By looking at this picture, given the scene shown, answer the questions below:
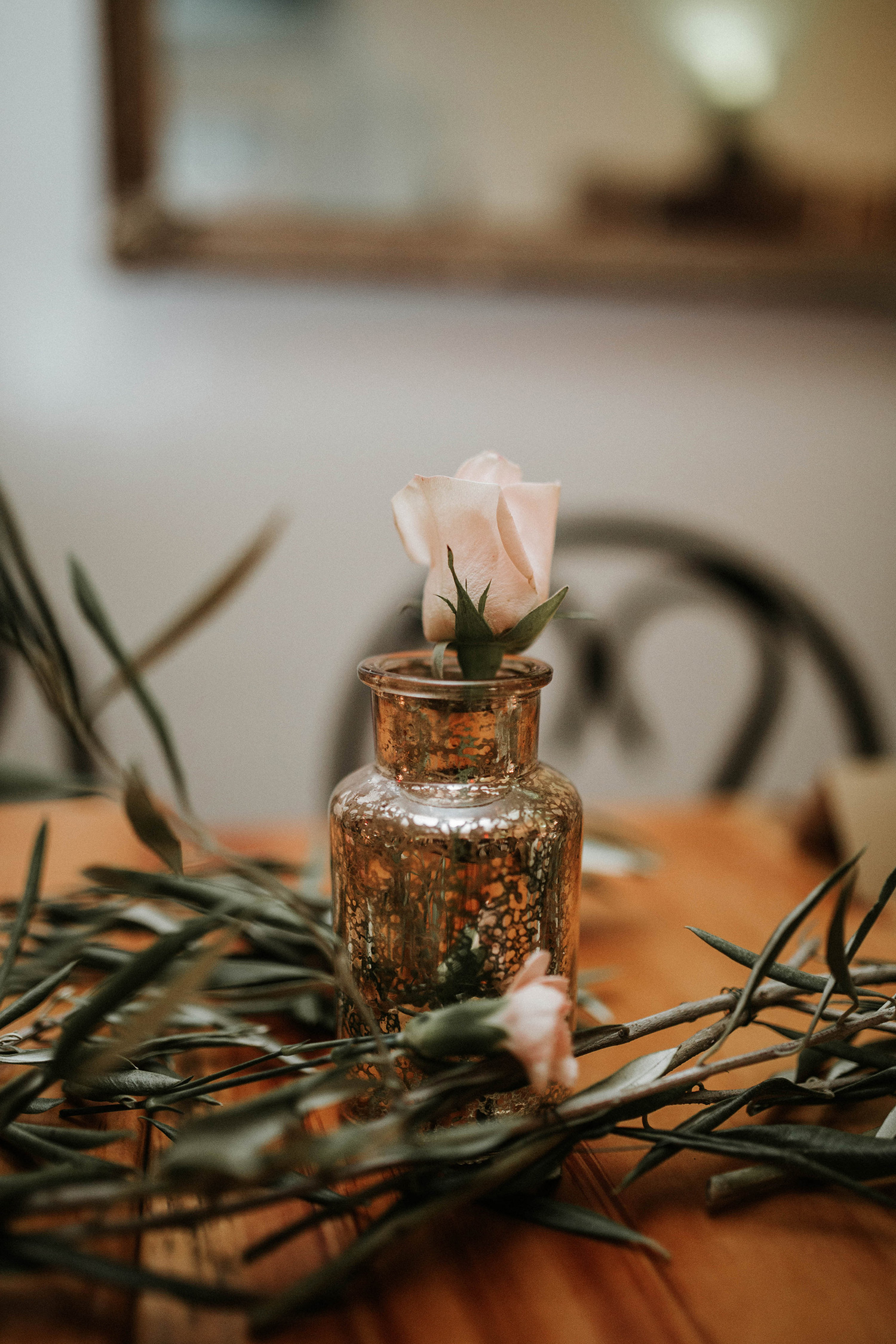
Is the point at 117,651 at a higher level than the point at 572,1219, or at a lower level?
higher

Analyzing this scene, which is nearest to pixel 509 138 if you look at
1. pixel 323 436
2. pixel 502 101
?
pixel 502 101

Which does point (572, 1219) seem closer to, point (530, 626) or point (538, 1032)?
point (538, 1032)

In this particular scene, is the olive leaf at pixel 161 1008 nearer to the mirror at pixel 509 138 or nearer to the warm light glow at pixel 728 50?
the mirror at pixel 509 138

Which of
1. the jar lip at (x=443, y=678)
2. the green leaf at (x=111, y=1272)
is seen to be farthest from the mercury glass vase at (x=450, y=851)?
the green leaf at (x=111, y=1272)

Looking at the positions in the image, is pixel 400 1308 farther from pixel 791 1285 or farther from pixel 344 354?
pixel 344 354

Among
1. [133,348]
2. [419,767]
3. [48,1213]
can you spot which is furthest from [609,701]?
[48,1213]
